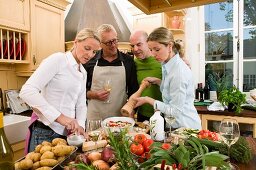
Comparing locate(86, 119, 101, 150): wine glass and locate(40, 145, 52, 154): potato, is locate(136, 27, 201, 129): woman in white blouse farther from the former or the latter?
locate(40, 145, 52, 154): potato

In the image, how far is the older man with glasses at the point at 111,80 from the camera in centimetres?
207

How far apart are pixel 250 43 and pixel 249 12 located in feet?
1.60

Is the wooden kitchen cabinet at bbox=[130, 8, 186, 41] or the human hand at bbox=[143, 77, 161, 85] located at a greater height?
the wooden kitchen cabinet at bbox=[130, 8, 186, 41]

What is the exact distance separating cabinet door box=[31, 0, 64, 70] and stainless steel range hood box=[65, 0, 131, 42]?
0.93ft

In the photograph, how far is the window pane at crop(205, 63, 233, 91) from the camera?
377 cm

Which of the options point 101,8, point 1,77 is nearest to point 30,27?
point 1,77

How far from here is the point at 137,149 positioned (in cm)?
106

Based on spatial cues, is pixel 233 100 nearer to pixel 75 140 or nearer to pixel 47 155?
pixel 75 140

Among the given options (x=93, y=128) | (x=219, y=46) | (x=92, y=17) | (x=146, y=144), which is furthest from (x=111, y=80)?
(x=219, y=46)

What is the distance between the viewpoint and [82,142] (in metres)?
1.27

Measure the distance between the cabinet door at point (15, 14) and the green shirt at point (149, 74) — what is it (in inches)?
53.2

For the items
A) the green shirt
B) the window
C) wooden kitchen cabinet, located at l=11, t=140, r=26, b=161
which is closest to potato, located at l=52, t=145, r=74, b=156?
the green shirt

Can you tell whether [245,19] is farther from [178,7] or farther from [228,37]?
[178,7]

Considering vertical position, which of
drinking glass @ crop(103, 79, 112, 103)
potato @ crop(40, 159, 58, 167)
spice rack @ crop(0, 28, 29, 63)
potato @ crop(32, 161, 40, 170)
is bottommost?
potato @ crop(32, 161, 40, 170)
